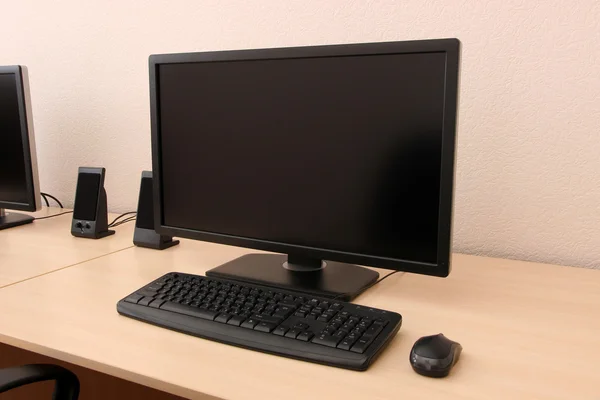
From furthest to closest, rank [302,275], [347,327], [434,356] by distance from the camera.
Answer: [302,275] → [347,327] → [434,356]

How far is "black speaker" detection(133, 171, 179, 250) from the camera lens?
1382 millimetres

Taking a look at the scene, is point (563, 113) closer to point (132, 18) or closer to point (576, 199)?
point (576, 199)

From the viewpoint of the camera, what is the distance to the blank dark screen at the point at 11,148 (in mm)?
1566

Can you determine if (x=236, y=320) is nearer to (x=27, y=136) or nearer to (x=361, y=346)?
(x=361, y=346)

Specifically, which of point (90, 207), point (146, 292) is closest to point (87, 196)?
point (90, 207)

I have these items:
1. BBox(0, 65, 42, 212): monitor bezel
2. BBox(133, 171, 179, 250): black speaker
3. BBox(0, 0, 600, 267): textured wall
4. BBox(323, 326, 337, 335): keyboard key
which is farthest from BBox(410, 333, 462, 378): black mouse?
BBox(0, 65, 42, 212): monitor bezel

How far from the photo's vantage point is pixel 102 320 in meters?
0.95

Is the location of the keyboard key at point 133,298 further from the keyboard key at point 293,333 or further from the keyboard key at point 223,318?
the keyboard key at point 293,333

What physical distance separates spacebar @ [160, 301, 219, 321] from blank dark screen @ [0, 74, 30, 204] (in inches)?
34.6

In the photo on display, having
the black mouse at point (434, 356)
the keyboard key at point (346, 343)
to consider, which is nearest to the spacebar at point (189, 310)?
the keyboard key at point (346, 343)

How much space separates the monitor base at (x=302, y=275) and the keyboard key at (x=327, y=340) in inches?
7.3

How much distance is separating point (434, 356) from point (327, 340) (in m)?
0.16

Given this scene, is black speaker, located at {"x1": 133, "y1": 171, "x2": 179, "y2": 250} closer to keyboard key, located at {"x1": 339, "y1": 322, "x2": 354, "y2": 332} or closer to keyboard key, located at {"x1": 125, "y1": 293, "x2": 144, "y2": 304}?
keyboard key, located at {"x1": 125, "y1": 293, "x2": 144, "y2": 304}

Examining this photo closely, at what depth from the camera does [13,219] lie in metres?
1.68
